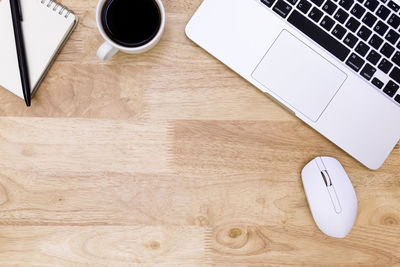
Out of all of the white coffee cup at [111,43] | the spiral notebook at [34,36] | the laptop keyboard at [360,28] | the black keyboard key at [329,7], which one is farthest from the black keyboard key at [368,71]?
the spiral notebook at [34,36]

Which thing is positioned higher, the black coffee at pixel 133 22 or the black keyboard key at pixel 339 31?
the black keyboard key at pixel 339 31

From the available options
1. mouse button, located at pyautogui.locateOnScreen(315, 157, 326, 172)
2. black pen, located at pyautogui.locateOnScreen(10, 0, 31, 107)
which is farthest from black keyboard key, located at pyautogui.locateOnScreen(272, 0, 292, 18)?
black pen, located at pyautogui.locateOnScreen(10, 0, 31, 107)

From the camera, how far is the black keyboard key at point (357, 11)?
54cm

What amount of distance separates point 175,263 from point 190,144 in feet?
0.66

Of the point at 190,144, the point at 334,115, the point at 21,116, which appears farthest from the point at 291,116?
the point at 21,116

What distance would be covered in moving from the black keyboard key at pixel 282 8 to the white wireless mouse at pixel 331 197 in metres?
0.24

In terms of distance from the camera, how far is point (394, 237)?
60 centimetres

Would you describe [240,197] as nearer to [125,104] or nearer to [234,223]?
[234,223]

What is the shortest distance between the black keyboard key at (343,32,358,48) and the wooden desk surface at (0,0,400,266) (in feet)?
0.48

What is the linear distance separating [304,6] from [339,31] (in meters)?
0.07

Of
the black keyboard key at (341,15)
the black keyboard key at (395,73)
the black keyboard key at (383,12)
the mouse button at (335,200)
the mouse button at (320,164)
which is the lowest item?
the mouse button at (335,200)

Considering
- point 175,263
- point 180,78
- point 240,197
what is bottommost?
point 175,263

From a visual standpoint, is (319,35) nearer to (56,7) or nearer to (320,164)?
(320,164)

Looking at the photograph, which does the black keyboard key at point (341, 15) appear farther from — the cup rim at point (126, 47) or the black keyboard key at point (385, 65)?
the cup rim at point (126, 47)
